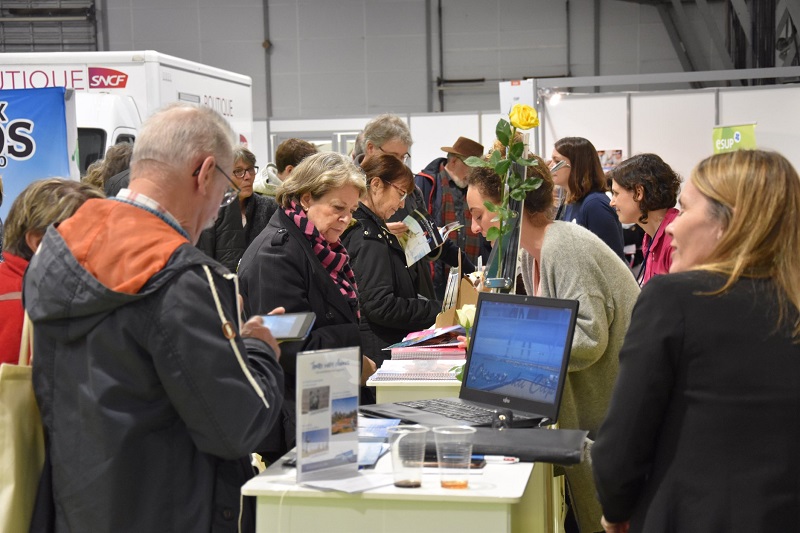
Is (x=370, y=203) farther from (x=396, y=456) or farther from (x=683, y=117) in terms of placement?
(x=683, y=117)

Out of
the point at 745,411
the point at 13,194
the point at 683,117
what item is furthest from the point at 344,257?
the point at 683,117

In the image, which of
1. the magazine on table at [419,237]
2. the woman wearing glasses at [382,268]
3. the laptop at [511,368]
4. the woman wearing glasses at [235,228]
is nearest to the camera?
the laptop at [511,368]

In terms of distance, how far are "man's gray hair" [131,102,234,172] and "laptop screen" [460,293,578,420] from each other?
0.95 m

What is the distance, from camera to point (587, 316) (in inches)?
106

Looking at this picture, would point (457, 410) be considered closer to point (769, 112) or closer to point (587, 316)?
point (587, 316)

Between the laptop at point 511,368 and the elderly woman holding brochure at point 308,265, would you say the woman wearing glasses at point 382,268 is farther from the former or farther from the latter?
the laptop at point 511,368

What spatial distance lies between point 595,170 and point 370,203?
170 centimetres

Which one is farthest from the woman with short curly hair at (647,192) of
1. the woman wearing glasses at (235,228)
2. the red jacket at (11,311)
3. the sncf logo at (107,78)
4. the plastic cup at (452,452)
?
the sncf logo at (107,78)

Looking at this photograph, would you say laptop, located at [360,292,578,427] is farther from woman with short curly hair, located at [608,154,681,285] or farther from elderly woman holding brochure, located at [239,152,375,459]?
woman with short curly hair, located at [608,154,681,285]

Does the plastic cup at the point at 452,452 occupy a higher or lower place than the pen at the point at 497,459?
higher

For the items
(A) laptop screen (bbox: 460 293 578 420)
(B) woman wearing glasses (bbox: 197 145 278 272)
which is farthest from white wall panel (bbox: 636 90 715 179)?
(A) laptop screen (bbox: 460 293 578 420)

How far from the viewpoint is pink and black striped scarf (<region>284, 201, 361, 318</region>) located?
2979 mm

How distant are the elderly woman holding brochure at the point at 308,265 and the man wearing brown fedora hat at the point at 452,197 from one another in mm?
2200

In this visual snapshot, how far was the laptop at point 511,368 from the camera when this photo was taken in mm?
2371
